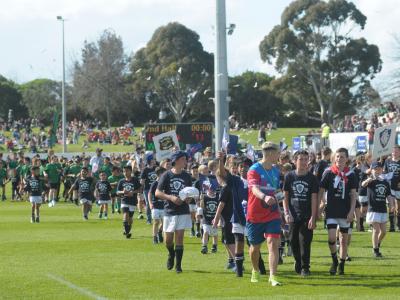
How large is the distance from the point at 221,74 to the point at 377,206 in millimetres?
15778

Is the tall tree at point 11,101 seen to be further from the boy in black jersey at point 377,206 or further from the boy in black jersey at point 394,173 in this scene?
the boy in black jersey at point 377,206

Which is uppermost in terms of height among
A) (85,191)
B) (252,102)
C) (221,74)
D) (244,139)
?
(252,102)

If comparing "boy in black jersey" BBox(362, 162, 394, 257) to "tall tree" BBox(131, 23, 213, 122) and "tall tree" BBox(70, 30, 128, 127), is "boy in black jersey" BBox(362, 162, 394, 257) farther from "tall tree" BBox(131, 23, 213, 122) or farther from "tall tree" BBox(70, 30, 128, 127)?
"tall tree" BBox(70, 30, 128, 127)

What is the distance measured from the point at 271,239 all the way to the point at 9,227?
15.1 metres

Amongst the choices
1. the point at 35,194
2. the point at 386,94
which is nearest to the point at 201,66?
the point at 386,94

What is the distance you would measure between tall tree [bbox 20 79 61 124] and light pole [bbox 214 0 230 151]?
61.6 metres

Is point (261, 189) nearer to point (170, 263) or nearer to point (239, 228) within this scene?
point (239, 228)

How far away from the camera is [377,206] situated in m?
16.9

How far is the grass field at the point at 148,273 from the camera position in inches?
486

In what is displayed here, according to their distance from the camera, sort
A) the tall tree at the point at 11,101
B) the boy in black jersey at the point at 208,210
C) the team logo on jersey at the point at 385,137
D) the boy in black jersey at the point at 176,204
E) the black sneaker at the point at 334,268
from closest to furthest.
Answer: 1. the black sneaker at the point at 334,268
2. the boy in black jersey at the point at 176,204
3. the boy in black jersey at the point at 208,210
4. the team logo on jersey at the point at 385,137
5. the tall tree at the point at 11,101

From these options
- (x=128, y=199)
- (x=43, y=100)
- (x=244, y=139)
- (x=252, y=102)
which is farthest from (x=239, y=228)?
(x=43, y=100)

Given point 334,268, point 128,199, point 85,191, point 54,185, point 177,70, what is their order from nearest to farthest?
point 334,268 → point 128,199 → point 85,191 → point 54,185 → point 177,70

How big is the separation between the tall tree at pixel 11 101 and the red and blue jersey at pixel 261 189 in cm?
8542

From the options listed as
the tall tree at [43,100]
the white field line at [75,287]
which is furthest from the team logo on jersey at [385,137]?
the tall tree at [43,100]
